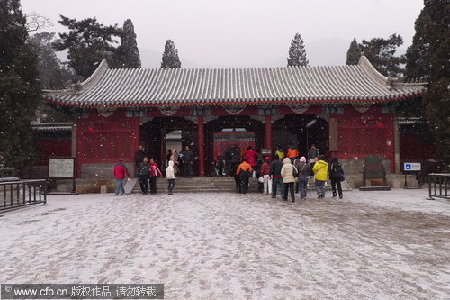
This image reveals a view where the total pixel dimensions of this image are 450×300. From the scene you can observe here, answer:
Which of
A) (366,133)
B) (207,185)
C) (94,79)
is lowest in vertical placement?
(207,185)

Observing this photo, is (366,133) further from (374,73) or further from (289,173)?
(289,173)

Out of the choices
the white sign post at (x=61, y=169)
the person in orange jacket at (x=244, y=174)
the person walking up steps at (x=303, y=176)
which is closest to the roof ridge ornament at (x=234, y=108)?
the person in orange jacket at (x=244, y=174)

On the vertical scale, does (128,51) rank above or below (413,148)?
above

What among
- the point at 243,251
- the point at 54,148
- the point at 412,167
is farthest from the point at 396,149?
the point at 54,148

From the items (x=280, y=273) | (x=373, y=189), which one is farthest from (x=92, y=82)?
(x=280, y=273)

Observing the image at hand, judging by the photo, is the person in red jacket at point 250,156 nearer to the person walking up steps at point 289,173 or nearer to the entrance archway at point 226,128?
the person walking up steps at point 289,173

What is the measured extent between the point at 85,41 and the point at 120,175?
74.9 ft

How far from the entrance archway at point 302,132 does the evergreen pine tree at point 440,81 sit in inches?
172

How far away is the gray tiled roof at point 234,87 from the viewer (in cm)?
1520

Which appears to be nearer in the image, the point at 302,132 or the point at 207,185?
the point at 207,185

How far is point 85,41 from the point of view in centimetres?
3198

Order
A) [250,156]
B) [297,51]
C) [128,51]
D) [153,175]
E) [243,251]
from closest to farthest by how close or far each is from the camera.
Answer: [243,251]
[153,175]
[250,156]
[128,51]
[297,51]

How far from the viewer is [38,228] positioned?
279 inches

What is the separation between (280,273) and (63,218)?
577cm
